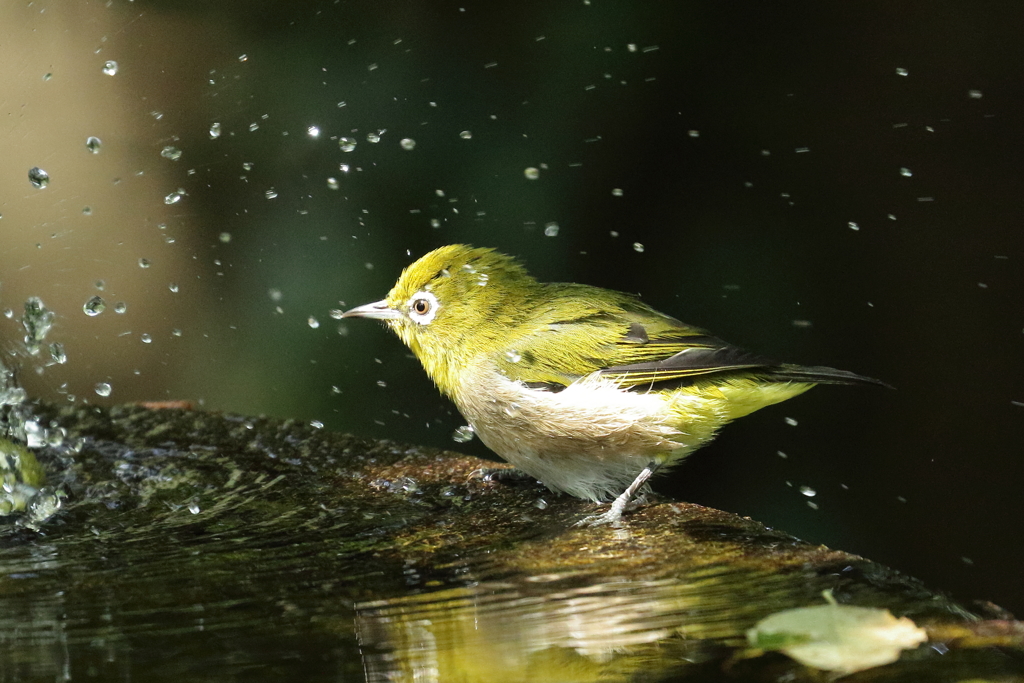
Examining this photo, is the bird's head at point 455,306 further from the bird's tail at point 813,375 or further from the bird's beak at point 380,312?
the bird's tail at point 813,375

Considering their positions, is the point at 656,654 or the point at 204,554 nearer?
the point at 656,654

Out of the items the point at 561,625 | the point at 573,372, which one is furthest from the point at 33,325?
the point at 561,625

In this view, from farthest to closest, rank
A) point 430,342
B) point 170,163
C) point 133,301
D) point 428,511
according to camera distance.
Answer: point 133,301
point 170,163
point 430,342
point 428,511

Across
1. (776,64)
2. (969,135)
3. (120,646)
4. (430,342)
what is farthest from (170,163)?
(120,646)

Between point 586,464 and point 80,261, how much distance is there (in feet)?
17.1

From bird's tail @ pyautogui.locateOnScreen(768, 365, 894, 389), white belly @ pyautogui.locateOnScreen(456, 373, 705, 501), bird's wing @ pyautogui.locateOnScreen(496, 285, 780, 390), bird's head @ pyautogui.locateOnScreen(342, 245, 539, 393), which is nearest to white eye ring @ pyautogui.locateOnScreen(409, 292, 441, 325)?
bird's head @ pyautogui.locateOnScreen(342, 245, 539, 393)

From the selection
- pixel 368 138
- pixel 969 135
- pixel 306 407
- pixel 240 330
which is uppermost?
pixel 368 138

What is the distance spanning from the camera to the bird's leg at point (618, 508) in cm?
294

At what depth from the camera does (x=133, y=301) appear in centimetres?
707

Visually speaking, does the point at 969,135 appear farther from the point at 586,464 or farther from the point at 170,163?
the point at 170,163

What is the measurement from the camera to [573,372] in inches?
144

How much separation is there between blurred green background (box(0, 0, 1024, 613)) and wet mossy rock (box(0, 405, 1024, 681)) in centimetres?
186

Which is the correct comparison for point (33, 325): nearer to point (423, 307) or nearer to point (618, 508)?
point (423, 307)

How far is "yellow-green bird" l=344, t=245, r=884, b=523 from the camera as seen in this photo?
3502 millimetres
